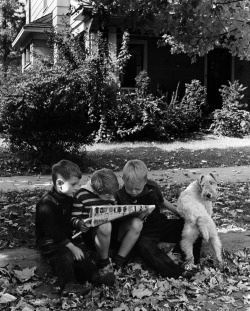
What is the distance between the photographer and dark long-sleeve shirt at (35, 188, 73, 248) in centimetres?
366

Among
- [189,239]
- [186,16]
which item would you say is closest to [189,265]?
[189,239]

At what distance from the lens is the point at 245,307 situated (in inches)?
135

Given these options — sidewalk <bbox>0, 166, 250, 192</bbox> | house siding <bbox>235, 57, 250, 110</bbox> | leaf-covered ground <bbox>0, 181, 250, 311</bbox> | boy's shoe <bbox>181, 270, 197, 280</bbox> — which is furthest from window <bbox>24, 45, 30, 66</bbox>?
boy's shoe <bbox>181, 270, 197, 280</bbox>

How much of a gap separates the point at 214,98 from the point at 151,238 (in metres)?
14.7

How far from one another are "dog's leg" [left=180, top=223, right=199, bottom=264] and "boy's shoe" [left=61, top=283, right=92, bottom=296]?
41.6 inches

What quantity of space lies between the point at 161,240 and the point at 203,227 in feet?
1.62

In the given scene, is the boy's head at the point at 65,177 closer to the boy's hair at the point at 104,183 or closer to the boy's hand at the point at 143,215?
the boy's hair at the point at 104,183

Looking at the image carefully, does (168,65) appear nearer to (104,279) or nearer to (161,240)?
(161,240)

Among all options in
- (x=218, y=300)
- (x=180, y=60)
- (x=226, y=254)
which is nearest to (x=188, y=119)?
(x=180, y=60)

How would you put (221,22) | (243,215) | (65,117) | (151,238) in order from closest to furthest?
(151,238)
(243,215)
(221,22)
(65,117)

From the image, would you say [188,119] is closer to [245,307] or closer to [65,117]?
[65,117]

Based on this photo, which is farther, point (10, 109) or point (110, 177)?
point (10, 109)

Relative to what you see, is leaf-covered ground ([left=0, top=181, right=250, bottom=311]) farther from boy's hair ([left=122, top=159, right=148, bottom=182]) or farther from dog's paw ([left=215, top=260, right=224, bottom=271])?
boy's hair ([left=122, top=159, right=148, bottom=182])

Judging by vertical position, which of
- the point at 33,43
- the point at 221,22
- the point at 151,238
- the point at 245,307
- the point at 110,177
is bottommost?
the point at 245,307
